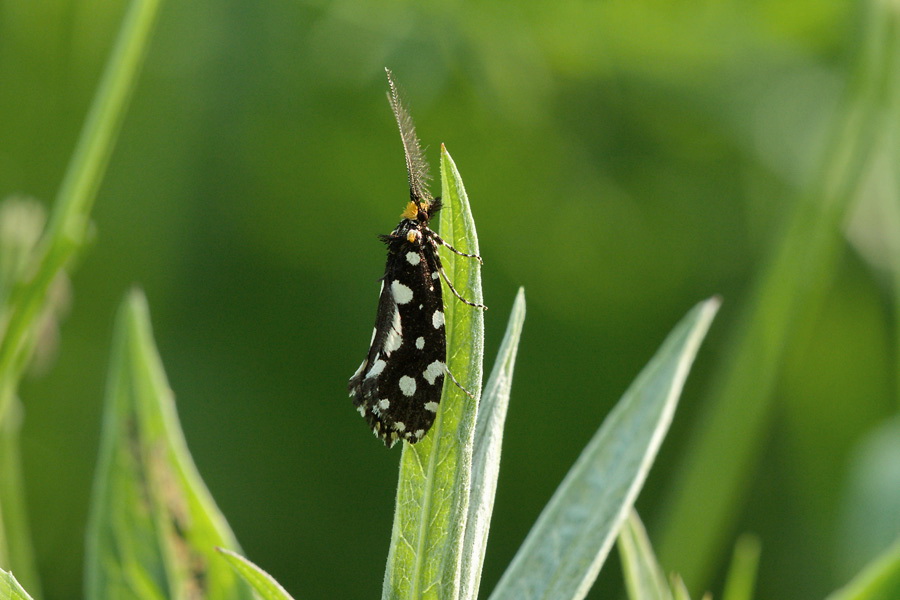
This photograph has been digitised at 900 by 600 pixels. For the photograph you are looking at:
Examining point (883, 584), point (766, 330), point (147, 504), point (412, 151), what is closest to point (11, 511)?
point (147, 504)

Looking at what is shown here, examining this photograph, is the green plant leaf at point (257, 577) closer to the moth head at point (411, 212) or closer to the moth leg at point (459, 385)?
the moth leg at point (459, 385)

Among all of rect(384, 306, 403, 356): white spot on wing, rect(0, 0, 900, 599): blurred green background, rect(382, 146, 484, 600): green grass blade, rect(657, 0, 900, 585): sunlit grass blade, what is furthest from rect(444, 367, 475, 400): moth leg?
rect(0, 0, 900, 599): blurred green background

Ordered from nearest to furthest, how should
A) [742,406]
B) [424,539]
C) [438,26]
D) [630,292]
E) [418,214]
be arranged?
[424,539] → [418,214] → [742,406] → [438,26] → [630,292]

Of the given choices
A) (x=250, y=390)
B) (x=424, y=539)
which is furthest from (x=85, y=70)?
(x=424, y=539)

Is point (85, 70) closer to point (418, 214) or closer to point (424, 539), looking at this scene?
point (418, 214)

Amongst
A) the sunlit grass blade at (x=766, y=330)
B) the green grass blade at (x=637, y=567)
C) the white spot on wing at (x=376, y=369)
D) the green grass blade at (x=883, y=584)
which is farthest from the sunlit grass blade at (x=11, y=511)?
the sunlit grass blade at (x=766, y=330)

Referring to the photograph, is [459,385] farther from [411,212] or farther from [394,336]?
[411,212]
